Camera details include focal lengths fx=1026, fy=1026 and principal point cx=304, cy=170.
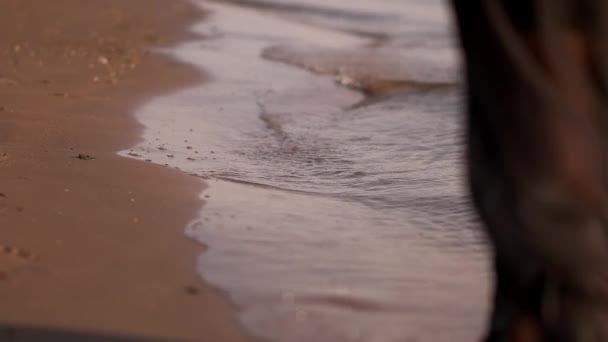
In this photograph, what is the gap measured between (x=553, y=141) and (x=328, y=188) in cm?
345

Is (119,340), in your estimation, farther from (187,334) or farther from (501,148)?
(501,148)

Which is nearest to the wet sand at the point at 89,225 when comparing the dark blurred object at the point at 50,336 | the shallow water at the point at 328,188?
the dark blurred object at the point at 50,336

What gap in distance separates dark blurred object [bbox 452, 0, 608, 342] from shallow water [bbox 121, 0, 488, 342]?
94cm

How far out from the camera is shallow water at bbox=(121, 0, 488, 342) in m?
3.43

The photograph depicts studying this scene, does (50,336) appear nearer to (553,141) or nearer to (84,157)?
(553,141)

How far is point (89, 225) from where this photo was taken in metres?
4.09

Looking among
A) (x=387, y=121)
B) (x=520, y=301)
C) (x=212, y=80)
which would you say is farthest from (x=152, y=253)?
(x=212, y=80)

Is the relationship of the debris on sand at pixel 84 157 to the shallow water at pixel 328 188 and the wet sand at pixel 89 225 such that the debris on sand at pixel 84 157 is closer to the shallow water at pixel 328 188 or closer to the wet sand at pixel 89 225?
the wet sand at pixel 89 225

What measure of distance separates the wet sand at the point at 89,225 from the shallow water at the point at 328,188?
15 centimetres

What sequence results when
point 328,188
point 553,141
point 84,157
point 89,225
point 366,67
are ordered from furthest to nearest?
point 366,67
point 328,188
point 84,157
point 89,225
point 553,141

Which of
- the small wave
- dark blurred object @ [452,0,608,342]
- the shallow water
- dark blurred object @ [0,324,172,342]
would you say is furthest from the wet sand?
the small wave

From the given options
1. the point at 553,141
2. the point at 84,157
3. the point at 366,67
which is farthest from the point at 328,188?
the point at 366,67

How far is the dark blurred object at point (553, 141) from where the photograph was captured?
226 cm

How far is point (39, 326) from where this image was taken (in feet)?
10.2
